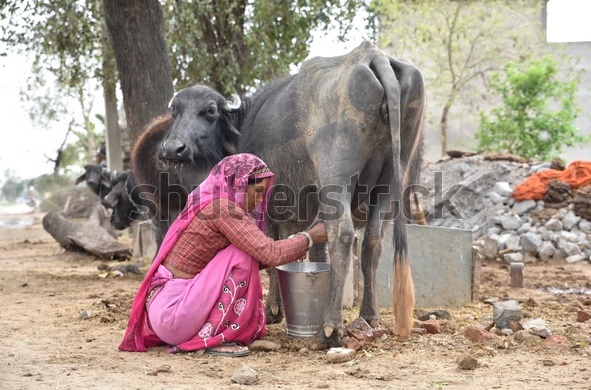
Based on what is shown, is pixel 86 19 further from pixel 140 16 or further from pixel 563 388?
pixel 563 388

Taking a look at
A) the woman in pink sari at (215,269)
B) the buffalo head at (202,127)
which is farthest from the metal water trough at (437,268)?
the woman in pink sari at (215,269)

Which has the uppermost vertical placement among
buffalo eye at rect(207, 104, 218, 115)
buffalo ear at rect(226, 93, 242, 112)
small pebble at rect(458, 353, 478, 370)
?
buffalo ear at rect(226, 93, 242, 112)

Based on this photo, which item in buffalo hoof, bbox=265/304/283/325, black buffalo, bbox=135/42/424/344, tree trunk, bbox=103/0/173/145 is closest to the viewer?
black buffalo, bbox=135/42/424/344

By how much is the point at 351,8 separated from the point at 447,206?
13.5ft

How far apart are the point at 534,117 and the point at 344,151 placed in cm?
1496

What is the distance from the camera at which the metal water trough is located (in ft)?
22.8

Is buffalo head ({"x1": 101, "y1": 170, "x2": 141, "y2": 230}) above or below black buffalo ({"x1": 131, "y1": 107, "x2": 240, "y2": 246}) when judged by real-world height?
below

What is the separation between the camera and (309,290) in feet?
16.9

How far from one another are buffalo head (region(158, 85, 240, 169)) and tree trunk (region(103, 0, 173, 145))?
3254 mm

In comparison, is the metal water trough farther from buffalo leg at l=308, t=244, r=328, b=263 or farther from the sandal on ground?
the sandal on ground

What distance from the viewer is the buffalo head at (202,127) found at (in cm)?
658

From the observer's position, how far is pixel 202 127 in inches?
266

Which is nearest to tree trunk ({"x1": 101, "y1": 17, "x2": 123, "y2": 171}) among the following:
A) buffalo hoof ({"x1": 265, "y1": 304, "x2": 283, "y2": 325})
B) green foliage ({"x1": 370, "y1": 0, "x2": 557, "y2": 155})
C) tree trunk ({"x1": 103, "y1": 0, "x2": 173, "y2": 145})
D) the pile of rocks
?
tree trunk ({"x1": 103, "y1": 0, "x2": 173, "y2": 145})

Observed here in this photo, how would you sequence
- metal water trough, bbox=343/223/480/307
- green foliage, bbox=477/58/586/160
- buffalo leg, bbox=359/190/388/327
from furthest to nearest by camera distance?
green foliage, bbox=477/58/586/160 → metal water trough, bbox=343/223/480/307 → buffalo leg, bbox=359/190/388/327
